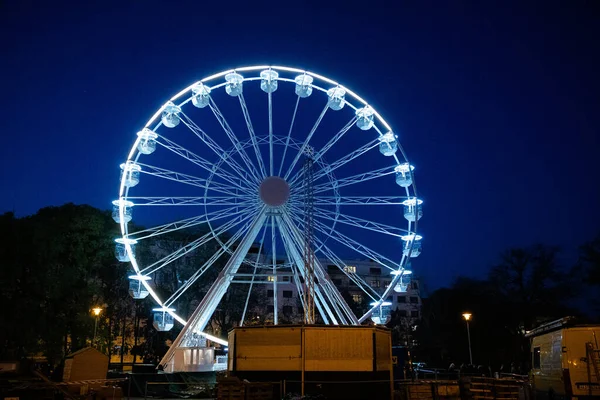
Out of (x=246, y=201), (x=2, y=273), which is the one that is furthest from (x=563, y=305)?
(x=2, y=273)

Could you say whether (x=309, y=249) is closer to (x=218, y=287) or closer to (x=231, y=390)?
(x=218, y=287)

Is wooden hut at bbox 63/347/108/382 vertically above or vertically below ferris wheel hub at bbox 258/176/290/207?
below

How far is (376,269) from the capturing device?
88875 mm

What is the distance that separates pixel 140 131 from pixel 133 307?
89.8ft

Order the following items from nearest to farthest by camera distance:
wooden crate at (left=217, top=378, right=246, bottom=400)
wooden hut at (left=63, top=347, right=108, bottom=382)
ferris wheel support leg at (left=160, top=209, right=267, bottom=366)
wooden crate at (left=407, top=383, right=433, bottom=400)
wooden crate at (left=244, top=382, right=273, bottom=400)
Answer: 1. wooden crate at (left=217, top=378, right=246, bottom=400)
2. wooden crate at (left=244, top=382, right=273, bottom=400)
3. wooden crate at (left=407, top=383, right=433, bottom=400)
4. wooden hut at (left=63, top=347, right=108, bottom=382)
5. ferris wheel support leg at (left=160, top=209, right=267, bottom=366)

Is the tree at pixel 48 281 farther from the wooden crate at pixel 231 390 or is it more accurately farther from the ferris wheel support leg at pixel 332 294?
the wooden crate at pixel 231 390

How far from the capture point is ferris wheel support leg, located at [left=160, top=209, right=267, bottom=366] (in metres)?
27.5

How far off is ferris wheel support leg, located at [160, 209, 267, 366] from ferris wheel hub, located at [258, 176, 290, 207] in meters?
0.68

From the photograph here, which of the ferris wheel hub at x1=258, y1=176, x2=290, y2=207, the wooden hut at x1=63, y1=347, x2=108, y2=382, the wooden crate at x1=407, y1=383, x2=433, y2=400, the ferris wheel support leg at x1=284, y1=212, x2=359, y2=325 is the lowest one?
the wooden crate at x1=407, y1=383, x2=433, y2=400

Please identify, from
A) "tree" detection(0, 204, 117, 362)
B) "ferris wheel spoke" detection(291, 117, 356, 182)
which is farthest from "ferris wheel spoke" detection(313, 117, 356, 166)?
"tree" detection(0, 204, 117, 362)

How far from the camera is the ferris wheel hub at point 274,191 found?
88.9 feet

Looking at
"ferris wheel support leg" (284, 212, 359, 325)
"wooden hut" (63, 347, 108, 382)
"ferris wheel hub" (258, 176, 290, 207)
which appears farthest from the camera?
"ferris wheel support leg" (284, 212, 359, 325)

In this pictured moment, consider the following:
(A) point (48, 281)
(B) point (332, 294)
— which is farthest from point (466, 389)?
(A) point (48, 281)

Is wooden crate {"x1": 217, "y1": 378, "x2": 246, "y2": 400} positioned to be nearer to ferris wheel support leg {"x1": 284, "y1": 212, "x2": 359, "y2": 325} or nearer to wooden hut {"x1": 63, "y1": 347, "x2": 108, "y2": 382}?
wooden hut {"x1": 63, "y1": 347, "x2": 108, "y2": 382}
